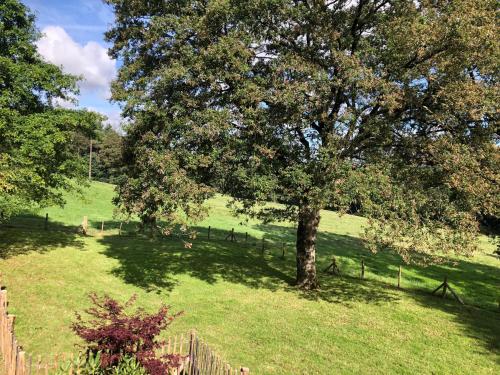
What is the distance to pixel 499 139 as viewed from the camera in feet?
70.0

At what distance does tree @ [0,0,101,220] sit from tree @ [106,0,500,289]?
4847mm

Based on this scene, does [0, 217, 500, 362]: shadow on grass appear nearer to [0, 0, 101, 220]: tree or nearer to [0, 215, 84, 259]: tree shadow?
[0, 215, 84, 259]: tree shadow

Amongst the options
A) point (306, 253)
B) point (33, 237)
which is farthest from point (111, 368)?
point (33, 237)

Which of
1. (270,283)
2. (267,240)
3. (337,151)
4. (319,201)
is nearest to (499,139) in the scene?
(337,151)

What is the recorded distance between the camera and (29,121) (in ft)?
70.6

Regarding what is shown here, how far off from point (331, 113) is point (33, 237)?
22.7 m

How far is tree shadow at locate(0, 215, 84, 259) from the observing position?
989 inches

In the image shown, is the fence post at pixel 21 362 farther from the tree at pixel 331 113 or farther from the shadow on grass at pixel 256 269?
the shadow on grass at pixel 256 269

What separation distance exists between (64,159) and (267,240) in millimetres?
22616

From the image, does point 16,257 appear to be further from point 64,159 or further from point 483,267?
point 483,267

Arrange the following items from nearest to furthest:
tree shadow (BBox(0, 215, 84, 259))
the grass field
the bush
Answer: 1. the bush
2. the grass field
3. tree shadow (BBox(0, 215, 84, 259))

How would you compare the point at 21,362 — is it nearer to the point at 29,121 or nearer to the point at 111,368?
the point at 111,368

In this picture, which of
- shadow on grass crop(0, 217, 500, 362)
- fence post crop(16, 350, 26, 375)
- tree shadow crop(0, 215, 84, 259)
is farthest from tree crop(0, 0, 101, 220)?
fence post crop(16, 350, 26, 375)

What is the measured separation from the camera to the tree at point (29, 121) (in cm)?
2062
